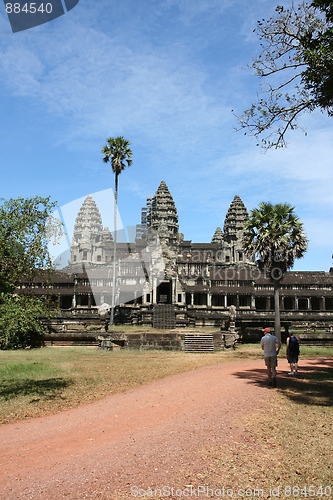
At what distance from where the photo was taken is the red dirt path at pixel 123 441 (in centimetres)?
561

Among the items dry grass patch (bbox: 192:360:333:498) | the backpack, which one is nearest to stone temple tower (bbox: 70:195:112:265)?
the backpack

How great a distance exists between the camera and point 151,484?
555 centimetres

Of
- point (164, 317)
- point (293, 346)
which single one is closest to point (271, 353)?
point (293, 346)

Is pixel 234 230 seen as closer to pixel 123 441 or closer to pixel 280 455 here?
pixel 123 441

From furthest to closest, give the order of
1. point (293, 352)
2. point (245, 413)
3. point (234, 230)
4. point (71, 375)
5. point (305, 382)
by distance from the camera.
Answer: point (234, 230), point (71, 375), point (293, 352), point (305, 382), point (245, 413)

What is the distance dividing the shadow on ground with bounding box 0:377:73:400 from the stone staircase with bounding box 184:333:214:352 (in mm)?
12343

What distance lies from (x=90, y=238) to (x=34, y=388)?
81775 mm

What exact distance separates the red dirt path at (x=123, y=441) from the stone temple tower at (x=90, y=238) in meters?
73.2

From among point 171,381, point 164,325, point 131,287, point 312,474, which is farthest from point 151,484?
point 131,287

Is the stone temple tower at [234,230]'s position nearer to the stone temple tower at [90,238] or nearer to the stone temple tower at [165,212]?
the stone temple tower at [165,212]

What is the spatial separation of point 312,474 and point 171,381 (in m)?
8.39

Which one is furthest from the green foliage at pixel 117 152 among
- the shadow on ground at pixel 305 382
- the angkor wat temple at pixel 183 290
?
the shadow on ground at pixel 305 382
